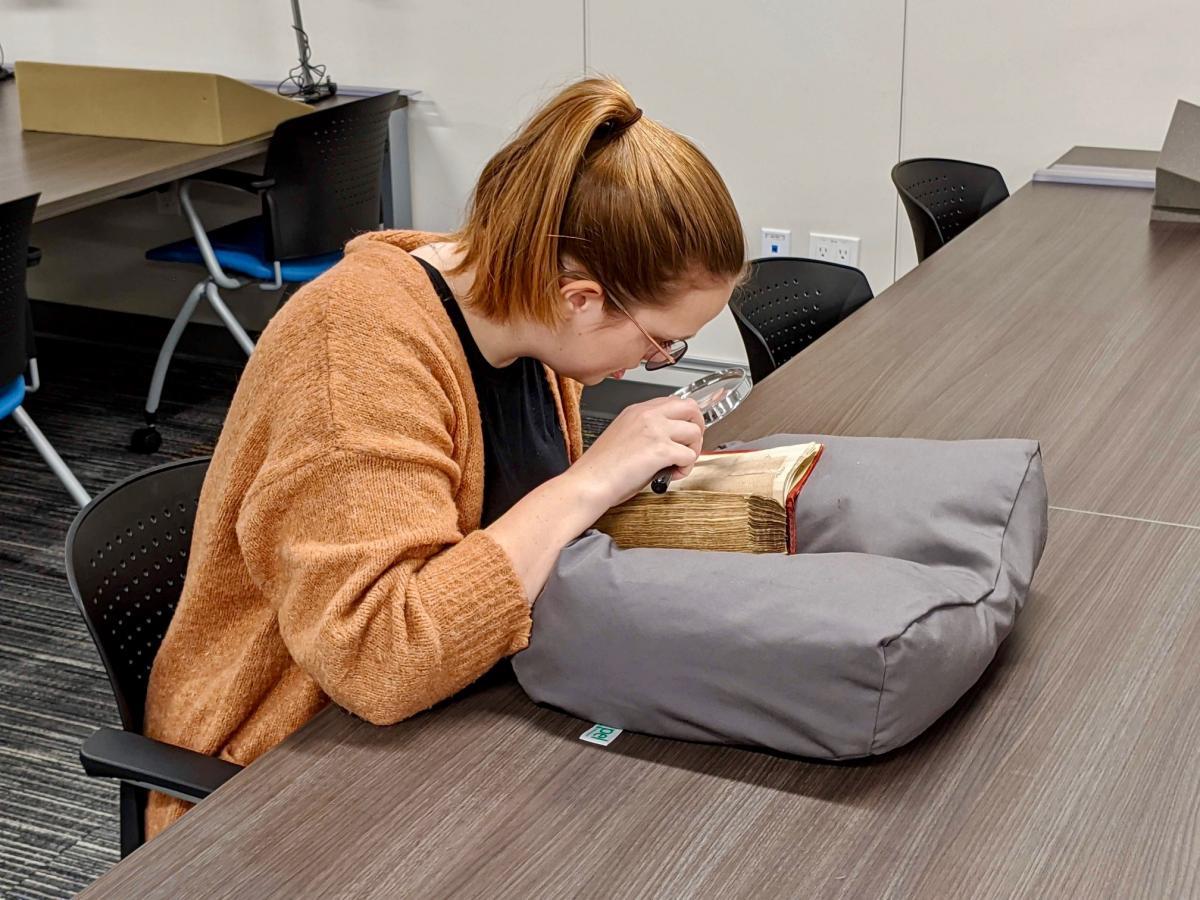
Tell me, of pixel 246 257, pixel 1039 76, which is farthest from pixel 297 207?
pixel 1039 76

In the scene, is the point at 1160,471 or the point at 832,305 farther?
the point at 832,305

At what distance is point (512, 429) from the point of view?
52.2 inches

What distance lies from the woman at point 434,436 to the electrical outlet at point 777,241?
2.42 m

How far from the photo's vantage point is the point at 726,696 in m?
1.02

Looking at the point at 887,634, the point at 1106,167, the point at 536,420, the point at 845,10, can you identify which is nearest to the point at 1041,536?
the point at 887,634

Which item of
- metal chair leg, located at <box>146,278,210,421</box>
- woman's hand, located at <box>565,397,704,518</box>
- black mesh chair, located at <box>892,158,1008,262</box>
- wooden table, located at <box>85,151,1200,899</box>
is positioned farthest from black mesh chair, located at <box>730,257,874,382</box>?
metal chair leg, located at <box>146,278,210,421</box>

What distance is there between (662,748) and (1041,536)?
0.42 metres

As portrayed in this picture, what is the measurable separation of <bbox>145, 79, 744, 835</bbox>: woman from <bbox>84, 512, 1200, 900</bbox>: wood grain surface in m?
0.07

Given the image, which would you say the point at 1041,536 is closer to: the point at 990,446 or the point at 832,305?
the point at 990,446

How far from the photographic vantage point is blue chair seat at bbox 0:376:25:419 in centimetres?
273

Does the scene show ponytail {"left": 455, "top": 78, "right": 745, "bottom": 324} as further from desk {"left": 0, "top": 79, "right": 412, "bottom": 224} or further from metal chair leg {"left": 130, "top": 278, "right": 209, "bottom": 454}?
metal chair leg {"left": 130, "top": 278, "right": 209, "bottom": 454}

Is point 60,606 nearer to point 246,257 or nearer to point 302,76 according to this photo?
point 246,257

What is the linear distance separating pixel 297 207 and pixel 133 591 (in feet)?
7.25

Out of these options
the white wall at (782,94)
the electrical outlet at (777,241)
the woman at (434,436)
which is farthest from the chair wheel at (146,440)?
the woman at (434,436)
